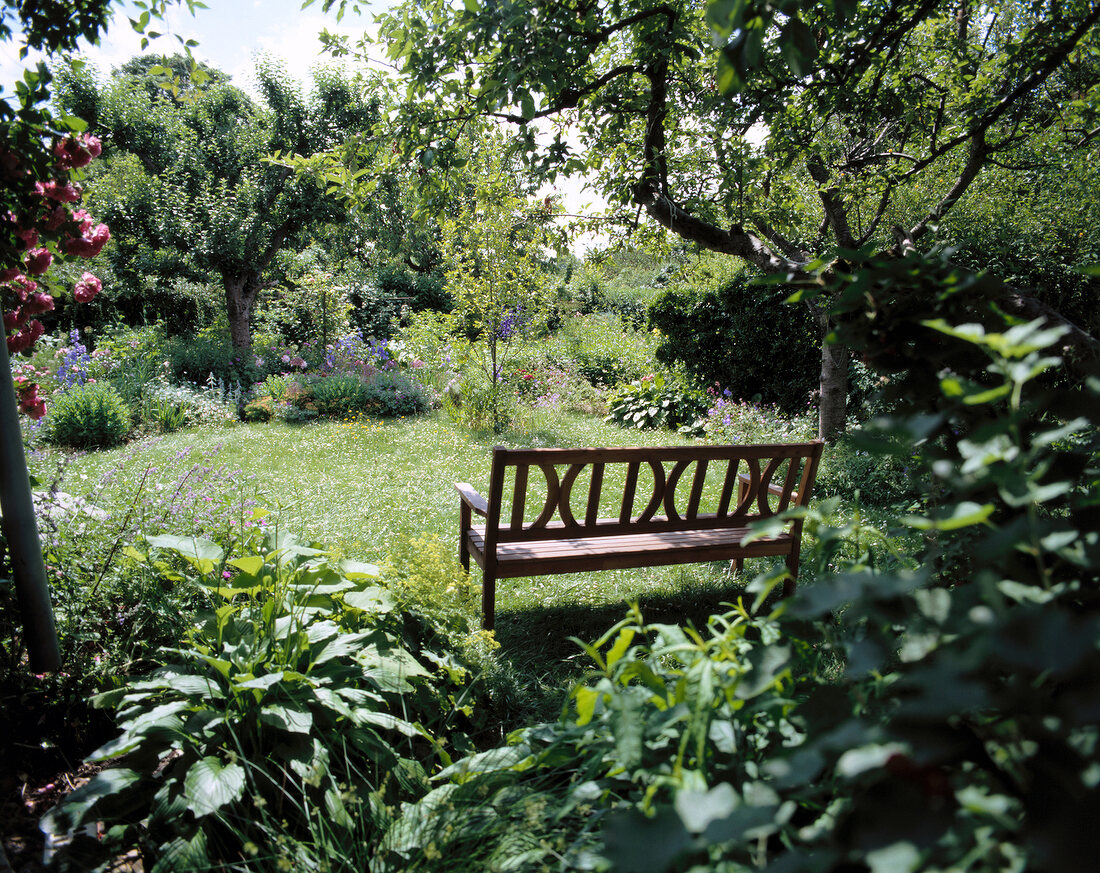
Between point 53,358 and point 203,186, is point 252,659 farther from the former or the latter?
point 203,186

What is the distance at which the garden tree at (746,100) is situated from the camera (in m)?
3.08

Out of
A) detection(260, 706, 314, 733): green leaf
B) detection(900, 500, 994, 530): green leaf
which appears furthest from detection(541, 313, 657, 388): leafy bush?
detection(900, 500, 994, 530): green leaf

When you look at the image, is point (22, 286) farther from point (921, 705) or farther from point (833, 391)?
point (833, 391)

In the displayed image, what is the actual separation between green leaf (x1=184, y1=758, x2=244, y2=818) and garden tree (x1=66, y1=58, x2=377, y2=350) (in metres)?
11.5

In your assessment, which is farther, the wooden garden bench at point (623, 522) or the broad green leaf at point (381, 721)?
the wooden garden bench at point (623, 522)

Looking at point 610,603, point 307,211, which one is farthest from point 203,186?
point 610,603

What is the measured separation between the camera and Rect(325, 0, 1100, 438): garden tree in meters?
3.08

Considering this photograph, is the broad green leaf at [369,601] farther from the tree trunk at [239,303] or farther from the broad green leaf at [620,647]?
the tree trunk at [239,303]

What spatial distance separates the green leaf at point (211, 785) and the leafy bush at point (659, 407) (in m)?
7.30

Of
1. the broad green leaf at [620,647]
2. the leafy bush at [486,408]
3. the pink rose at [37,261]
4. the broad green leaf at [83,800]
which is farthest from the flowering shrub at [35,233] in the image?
the leafy bush at [486,408]

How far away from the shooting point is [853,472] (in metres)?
5.75

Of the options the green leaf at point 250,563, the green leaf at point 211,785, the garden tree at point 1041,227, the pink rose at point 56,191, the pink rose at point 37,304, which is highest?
the garden tree at point 1041,227

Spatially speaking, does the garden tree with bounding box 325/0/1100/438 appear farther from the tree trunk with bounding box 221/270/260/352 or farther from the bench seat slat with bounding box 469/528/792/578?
the tree trunk with bounding box 221/270/260/352

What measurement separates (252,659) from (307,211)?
38.1ft
